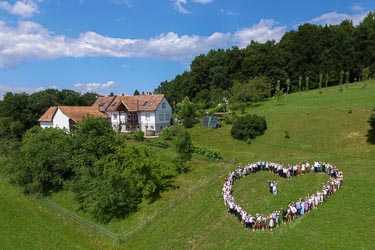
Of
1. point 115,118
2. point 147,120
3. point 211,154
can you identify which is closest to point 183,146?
point 211,154

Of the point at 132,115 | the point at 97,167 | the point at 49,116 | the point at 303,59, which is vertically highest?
the point at 303,59

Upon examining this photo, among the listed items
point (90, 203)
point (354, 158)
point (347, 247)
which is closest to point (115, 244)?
point (90, 203)

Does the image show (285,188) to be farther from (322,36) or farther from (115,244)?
(322,36)

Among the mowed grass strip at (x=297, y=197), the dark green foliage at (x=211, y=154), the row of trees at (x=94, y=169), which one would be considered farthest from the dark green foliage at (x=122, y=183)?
the dark green foliage at (x=211, y=154)

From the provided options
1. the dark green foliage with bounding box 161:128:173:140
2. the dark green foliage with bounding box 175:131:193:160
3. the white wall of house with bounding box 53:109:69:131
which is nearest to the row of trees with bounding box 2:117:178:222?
the dark green foliage with bounding box 175:131:193:160

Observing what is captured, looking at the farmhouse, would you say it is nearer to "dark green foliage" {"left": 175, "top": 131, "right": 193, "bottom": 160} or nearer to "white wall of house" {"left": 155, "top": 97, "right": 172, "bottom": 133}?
"white wall of house" {"left": 155, "top": 97, "right": 172, "bottom": 133}

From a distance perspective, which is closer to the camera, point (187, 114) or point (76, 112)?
point (187, 114)

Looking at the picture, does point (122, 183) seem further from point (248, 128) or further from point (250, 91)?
point (250, 91)

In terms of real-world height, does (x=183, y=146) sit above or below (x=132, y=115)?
below

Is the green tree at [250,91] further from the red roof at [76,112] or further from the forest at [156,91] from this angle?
the red roof at [76,112]
